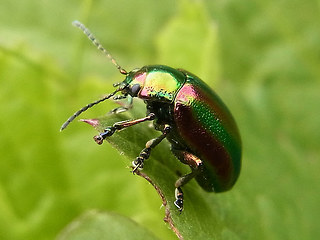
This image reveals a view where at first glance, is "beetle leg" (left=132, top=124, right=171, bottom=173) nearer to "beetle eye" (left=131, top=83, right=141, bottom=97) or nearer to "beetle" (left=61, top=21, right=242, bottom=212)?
"beetle" (left=61, top=21, right=242, bottom=212)

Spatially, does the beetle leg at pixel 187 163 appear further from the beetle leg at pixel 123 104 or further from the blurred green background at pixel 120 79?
the beetle leg at pixel 123 104

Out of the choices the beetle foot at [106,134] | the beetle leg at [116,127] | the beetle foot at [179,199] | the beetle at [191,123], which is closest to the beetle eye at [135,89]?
the beetle at [191,123]

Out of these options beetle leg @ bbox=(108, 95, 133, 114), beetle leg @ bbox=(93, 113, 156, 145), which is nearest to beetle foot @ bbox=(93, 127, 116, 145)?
beetle leg @ bbox=(93, 113, 156, 145)

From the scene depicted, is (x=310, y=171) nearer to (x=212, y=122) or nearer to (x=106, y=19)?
(x=212, y=122)

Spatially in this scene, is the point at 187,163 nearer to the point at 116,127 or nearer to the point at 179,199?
the point at 179,199

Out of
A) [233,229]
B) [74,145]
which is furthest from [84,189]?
[233,229]
